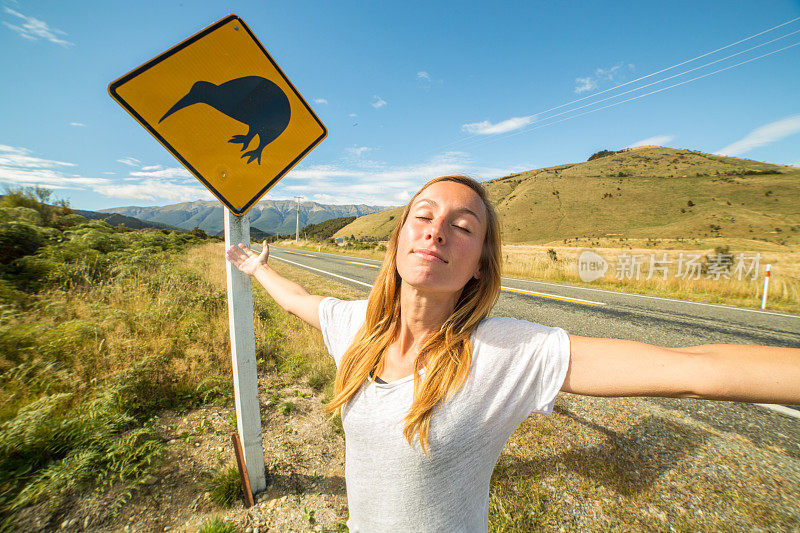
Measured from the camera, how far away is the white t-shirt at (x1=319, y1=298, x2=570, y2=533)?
3.20 feet

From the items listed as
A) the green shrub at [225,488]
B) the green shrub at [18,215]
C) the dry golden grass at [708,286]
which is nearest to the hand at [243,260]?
the green shrub at [225,488]

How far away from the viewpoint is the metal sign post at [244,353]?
1.77 metres

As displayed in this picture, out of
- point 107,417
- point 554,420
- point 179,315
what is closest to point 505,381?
point 554,420

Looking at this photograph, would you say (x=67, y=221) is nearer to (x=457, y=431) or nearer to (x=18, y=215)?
(x=18, y=215)

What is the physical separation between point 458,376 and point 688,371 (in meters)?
0.65

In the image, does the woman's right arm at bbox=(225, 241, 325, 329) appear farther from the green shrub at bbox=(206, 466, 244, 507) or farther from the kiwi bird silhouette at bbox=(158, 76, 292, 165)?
the green shrub at bbox=(206, 466, 244, 507)

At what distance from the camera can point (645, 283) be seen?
11.0 metres

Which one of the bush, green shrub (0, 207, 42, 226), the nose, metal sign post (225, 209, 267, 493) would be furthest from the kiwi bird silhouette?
green shrub (0, 207, 42, 226)

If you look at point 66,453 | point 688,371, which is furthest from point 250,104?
point 66,453

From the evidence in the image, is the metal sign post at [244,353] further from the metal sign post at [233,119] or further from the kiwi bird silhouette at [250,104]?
the kiwi bird silhouette at [250,104]

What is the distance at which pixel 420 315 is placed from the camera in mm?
1278

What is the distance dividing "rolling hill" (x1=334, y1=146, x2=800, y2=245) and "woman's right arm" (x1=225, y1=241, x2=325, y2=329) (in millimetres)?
41690

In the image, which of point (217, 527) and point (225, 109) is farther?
point (217, 527)

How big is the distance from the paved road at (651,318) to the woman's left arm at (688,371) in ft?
15.2
